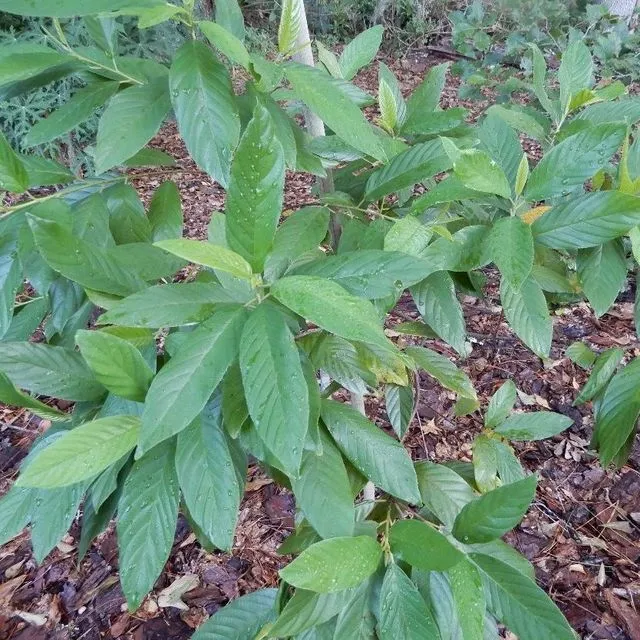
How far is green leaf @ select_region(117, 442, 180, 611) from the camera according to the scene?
2.23ft

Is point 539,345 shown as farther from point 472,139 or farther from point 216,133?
point 216,133

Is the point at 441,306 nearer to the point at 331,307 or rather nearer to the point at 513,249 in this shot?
the point at 513,249

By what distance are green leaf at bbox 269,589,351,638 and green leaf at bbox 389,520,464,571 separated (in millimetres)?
116

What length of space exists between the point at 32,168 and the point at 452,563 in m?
0.88

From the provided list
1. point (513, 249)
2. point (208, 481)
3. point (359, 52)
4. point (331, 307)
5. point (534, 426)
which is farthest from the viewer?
point (534, 426)

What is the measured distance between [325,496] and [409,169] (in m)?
0.52

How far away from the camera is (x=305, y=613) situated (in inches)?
29.6

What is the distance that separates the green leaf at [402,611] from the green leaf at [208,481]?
0.23 metres

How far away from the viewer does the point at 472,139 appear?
93cm

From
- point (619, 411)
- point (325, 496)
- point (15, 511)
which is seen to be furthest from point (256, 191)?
point (619, 411)

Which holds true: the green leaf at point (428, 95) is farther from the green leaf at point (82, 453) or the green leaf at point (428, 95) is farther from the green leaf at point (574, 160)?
the green leaf at point (82, 453)

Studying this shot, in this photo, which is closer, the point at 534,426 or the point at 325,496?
the point at 325,496

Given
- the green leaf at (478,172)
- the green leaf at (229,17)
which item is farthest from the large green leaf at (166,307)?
the green leaf at (229,17)

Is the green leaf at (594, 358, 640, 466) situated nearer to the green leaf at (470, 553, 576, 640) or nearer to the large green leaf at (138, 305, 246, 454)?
the green leaf at (470, 553, 576, 640)
